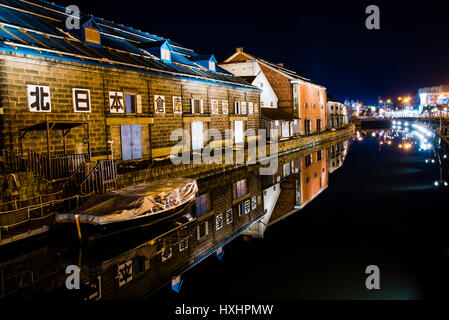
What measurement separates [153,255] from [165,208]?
3023 millimetres

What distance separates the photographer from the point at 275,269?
32.9ft

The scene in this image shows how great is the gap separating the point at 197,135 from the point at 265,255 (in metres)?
17.4

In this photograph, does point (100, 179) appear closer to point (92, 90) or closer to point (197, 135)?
point (92, 90)

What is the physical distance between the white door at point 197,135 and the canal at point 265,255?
345 inches

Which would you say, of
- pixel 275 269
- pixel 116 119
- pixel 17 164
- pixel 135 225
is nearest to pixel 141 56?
pixel 116 119

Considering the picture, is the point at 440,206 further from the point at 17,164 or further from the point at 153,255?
the point at 17,164

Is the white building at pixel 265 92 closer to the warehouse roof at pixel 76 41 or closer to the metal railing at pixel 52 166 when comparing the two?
the warehouse roof at pixel 76 41

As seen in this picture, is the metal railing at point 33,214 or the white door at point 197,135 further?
the white door at point 197,135

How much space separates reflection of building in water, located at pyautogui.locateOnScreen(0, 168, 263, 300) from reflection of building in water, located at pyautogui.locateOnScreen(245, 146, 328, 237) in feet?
3.80

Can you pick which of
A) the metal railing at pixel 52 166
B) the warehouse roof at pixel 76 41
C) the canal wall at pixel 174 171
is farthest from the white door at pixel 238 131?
the metal railing at pixel 52 166

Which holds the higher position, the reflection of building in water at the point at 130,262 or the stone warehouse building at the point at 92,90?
the stone warehouse building at the point at 92,90

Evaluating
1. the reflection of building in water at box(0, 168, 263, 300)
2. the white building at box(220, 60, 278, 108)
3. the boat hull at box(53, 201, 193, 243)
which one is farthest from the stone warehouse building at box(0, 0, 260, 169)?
the white building at box(220, 60, 278, 108)

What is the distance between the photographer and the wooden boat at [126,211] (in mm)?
11164

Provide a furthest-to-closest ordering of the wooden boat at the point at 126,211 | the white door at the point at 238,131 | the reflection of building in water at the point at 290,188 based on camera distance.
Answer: the white door at the point at 238,131 → the reflection of building in water at the point at 290,188 → the wooden boat at the point at 126,211
